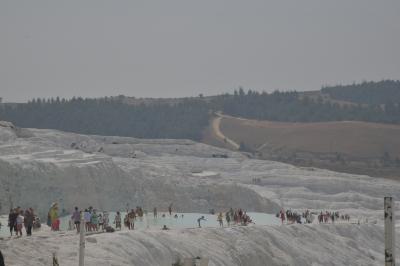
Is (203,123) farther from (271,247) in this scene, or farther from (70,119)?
(271,247)

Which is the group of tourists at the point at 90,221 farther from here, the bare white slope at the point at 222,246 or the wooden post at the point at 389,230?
the wooden post at the point at 389,230

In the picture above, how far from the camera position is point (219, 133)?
565 ft

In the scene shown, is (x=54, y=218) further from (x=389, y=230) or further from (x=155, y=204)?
(x=155, y=204)

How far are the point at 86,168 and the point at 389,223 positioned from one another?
33741 mm

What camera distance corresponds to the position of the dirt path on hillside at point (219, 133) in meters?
156

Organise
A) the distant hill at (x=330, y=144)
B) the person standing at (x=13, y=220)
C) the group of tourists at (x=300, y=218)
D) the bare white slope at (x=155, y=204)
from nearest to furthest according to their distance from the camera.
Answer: the person standing at (x=13, y=220), the bare white slope at (x=155, y=204), the group of tourists at (x=300, y=218), the distant hill at (x=330, y=144)

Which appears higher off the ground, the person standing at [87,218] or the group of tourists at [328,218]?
the person standing at [87,218]

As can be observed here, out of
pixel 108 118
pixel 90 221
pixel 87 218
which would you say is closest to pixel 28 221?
pixel 87 218

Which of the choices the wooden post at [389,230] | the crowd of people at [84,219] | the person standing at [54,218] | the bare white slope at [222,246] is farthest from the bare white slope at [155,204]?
the wooden post at [389,230]

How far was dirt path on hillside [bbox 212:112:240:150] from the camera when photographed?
15625 cm

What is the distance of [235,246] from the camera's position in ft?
103

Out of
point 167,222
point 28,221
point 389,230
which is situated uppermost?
point 389,230

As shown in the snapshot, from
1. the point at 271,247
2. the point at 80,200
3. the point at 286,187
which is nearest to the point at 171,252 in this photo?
the point at 271,247

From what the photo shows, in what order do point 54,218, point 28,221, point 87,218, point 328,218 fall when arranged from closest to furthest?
point 28,221 → point 54,218 → point 87,218 → point 328,218
